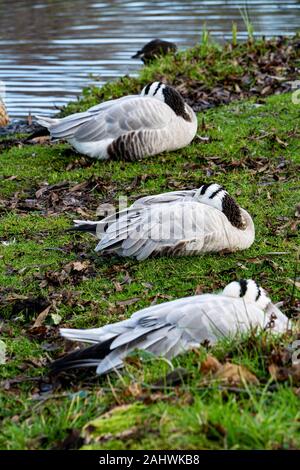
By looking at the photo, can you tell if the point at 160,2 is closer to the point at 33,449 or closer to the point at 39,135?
the point at 39,135

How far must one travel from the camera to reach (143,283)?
7.62 m

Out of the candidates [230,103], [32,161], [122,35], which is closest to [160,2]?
[122,35]

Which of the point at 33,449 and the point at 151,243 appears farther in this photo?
the point at 151,243

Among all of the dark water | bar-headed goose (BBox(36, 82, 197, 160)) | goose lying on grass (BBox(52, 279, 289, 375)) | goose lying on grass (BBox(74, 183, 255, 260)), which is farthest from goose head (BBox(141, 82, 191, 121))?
goose lying on grass (BBox(52, 279, 289, 375))

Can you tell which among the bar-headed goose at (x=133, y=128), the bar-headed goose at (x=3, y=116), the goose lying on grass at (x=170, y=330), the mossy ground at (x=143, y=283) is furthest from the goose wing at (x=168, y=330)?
the bar-headed goose at (x=3, y=116)

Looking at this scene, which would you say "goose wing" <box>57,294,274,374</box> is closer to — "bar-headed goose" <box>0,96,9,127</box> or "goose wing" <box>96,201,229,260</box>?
"goose wing" <box>96,201,229,260</box>

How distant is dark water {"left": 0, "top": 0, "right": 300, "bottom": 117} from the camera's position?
17.4 m

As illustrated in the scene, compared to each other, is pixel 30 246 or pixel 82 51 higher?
pixel 30 246

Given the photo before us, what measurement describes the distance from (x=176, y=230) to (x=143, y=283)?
2.11 feet

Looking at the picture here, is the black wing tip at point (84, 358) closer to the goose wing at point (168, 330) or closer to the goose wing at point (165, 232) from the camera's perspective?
the goose wing at point (168, 330)

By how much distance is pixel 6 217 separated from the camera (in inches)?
381

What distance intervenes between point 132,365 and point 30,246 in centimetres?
373

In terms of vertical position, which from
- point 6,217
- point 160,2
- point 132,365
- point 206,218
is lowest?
point 160,2
